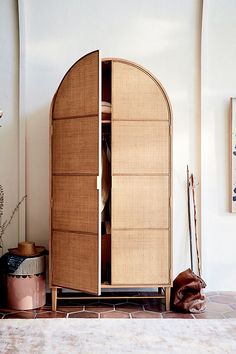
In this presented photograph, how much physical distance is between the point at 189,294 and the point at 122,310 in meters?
0.61

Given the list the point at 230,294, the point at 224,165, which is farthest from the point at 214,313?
the point at 224,165

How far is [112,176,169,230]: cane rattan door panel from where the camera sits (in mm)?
4094

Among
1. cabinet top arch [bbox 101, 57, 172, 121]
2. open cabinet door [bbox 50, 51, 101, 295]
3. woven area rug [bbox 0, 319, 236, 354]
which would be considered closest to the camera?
woven area rug [bbox 0, 319, 236, 354]

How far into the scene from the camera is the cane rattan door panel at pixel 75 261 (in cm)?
396

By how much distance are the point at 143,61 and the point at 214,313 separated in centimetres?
250

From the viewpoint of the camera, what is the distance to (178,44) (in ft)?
15.5

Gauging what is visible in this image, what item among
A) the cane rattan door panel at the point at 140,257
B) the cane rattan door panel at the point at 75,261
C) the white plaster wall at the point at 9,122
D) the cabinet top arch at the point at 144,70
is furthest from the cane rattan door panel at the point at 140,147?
the white plaster wall at the point at 9,122

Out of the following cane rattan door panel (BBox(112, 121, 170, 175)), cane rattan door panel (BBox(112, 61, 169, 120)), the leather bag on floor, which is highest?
cane rattan door panel (BBox(112, 61, 169, 120))

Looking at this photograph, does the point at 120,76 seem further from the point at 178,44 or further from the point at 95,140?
the point at 178,44

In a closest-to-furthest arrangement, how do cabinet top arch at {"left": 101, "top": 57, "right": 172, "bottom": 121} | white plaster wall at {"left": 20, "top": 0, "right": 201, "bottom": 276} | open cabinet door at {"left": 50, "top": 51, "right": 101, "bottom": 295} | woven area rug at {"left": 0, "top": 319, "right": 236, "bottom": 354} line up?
woven area rug at {"left": 0, "top": 319, "right": 236, "bottom": 354} → open cabinet door at {"left": 50, "top": 51, "right": 101, "bottom": 295} → cabinet top arch at {"left": 101, "top": 57, "right": 172, "bottom": 121} → white plaster wall at {"left": 20, "top": 0, "right": 201, "bottom": 276}

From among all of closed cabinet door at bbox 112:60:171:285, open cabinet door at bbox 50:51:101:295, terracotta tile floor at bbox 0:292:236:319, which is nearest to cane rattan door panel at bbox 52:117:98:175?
open cabinet door at bbox 50:51:101:295

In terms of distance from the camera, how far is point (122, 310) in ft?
13.6

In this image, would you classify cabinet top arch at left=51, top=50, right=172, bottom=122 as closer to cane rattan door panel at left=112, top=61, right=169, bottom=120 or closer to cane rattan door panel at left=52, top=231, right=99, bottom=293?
cane rattan door panel at left=112, top=61, right=169, bottom=120

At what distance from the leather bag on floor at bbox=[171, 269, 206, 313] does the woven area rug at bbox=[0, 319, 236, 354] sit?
0.93 feet
